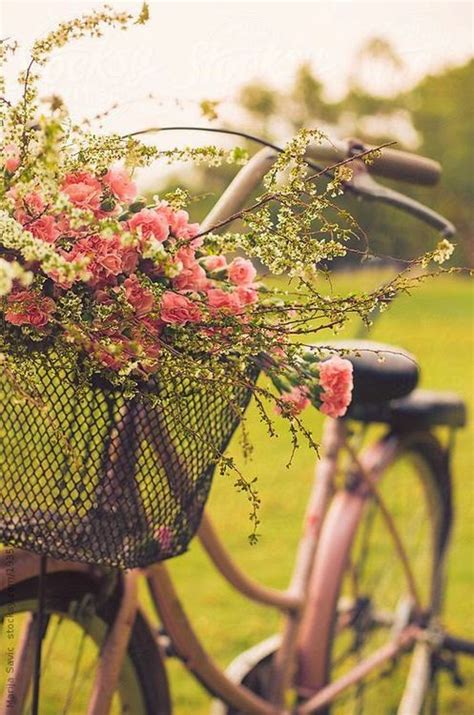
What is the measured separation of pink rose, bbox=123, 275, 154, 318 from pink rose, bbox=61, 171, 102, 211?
3.5 inches

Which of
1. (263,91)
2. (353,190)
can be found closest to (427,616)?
(353,190)

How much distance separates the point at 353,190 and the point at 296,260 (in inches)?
27.0

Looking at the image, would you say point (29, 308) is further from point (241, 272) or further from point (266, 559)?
point (266, 559)

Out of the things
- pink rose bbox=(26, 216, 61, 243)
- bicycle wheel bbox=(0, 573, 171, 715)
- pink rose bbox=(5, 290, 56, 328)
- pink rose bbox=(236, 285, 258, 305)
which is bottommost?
bicycle wheel bbox=(0, 573, 171, 715)

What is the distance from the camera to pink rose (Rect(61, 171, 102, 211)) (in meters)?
1.30

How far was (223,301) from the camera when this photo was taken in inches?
53.6

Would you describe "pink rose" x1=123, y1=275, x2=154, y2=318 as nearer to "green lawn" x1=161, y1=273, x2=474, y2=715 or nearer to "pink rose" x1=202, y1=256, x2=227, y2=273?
"pink rose" x1=202, y1=256, x2=227, y2=273

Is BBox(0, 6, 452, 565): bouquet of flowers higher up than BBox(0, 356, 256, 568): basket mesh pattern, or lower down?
higher up

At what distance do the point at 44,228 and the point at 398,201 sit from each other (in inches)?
36.0

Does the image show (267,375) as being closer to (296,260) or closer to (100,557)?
(296,260)

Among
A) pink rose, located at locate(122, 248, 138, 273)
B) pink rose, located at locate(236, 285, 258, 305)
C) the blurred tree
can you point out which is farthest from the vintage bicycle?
the blurred tree

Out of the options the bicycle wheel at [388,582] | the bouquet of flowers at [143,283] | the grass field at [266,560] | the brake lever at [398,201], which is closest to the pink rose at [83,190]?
the bouquet of flowers at [143,283]

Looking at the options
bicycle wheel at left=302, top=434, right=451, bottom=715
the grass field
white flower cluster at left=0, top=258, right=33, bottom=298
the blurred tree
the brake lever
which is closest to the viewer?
white flower cluster at left=0, top=258, right=33, bottom=298

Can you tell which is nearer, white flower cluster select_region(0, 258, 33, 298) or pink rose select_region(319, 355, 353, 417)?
white flower cluster select_region(0, 258, 33, 298)
